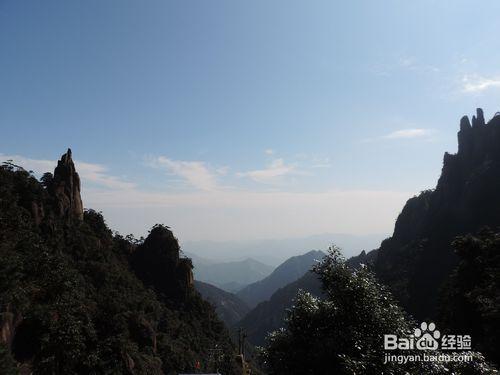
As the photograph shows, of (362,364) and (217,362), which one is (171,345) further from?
(362,364)

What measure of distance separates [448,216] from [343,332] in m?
109

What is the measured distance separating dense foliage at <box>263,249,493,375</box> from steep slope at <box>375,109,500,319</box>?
269ft

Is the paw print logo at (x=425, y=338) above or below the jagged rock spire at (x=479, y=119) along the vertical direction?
below

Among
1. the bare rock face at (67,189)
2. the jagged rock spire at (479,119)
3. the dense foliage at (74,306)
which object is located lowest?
the dense foliage at (74,306)

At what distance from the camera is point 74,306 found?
147ft

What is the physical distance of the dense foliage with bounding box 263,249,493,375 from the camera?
10.3 metres

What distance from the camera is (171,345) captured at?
65562 mm

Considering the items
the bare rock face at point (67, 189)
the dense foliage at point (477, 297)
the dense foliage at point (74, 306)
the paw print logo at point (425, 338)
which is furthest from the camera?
the bare rock face at point (67, 189)

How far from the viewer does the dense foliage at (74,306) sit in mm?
35156

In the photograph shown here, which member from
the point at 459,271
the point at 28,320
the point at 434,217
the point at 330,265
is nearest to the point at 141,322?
the point at 28,320

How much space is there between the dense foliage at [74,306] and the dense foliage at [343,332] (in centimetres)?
1945

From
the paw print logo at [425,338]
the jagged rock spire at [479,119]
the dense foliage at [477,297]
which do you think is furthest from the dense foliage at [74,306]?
the jagged rock spire at [479,119]

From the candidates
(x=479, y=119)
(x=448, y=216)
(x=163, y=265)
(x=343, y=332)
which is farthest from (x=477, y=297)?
(x=479, y=119)

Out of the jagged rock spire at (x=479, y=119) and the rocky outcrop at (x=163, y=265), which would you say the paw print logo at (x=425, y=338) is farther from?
the jagged rock spire at (x=479, y=119)
